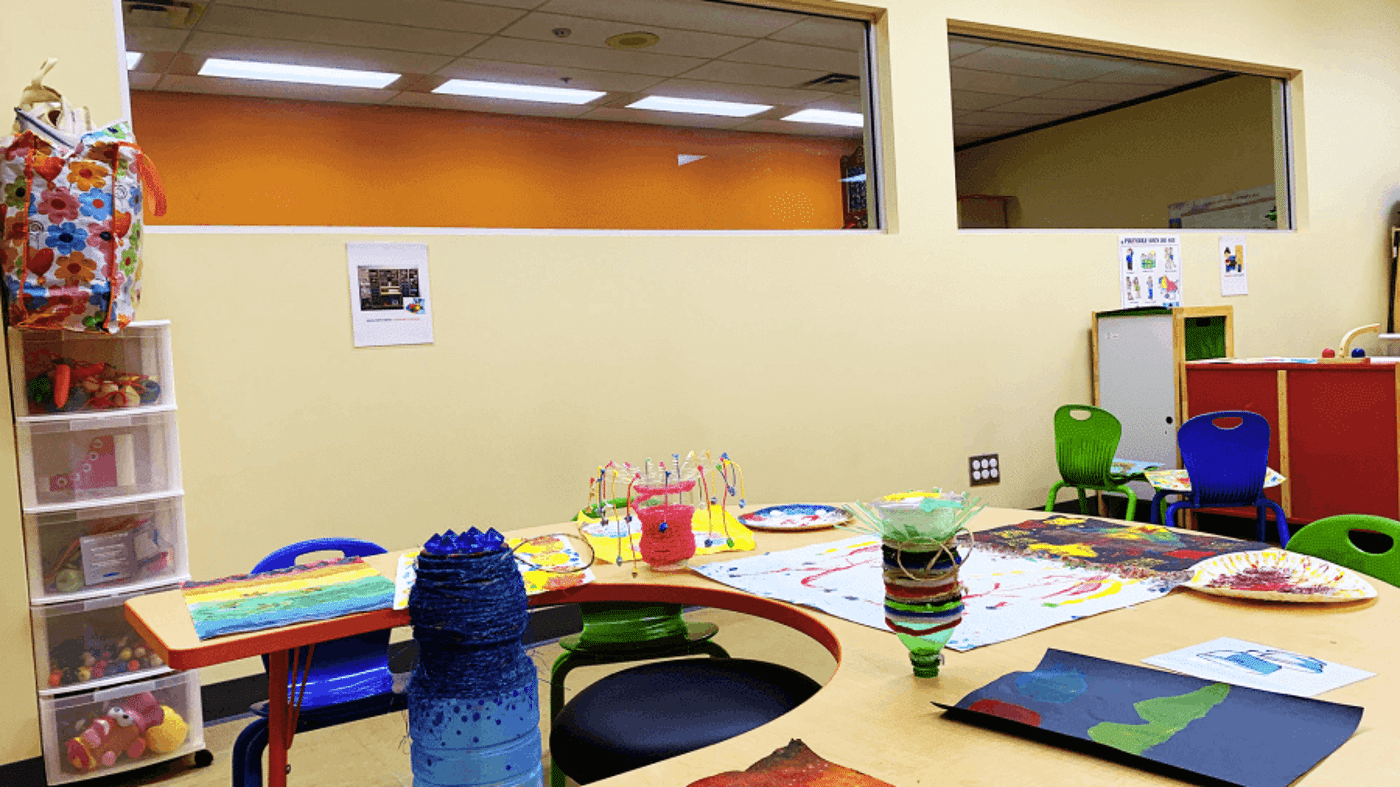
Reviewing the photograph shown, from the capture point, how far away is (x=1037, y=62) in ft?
18.9

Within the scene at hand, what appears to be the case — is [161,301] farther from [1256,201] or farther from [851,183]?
[1256,201]

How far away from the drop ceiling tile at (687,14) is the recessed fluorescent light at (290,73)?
2.42 feet

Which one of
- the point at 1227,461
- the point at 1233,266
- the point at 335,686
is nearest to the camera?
the point at 335,686

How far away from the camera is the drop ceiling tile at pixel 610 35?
411 cm

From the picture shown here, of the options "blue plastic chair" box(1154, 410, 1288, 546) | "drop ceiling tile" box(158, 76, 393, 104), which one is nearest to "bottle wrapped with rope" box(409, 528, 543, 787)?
"drop ceiling tile" box(158, 76, 393, 104)

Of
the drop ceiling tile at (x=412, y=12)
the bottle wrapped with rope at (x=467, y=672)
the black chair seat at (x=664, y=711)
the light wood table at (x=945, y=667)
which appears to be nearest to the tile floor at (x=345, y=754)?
the black chair seat at (x=664, y=711)

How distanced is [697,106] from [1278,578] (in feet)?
11.2

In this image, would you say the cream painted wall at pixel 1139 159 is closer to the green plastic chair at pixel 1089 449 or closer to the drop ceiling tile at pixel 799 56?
the drop ceiling tile at pixel 799 56

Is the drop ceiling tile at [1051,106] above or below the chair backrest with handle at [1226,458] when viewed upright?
above

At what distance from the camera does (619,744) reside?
1563mm

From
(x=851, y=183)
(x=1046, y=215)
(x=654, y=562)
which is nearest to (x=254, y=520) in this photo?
(x=654, y=562)

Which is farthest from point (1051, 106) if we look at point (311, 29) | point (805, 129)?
point (311, 29)

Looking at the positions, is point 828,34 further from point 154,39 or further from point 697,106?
point 154,39

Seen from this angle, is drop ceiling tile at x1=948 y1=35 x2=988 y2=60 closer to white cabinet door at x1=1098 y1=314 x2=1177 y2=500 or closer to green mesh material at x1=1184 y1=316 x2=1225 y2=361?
white cabinet door at x1=1098 y1=314 x2=1177 y2=500
